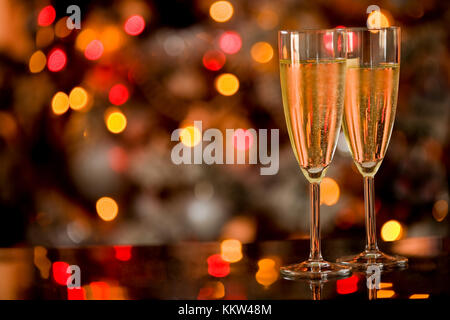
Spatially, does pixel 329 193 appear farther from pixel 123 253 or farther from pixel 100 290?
pixel 100 290

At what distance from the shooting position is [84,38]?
2.07 metres

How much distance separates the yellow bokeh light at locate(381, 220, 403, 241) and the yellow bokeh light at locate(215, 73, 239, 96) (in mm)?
621

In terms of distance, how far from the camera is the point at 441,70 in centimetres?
217

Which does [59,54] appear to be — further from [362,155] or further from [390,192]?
[362,155]

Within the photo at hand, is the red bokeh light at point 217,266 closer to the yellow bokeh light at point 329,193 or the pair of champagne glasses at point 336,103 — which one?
the pair of champagne glasses at point 336,103

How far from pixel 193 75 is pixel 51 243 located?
2.06 feet

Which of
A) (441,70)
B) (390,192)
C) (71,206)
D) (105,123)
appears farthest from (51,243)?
(441,70)

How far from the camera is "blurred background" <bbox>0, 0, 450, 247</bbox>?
6.74 ft

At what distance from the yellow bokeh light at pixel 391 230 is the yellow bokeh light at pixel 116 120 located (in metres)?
0.84

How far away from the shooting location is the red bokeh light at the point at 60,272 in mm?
735

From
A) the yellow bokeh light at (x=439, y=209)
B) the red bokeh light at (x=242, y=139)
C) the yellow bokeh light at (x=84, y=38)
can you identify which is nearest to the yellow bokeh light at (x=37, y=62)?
the yellow bokeh light at (x=84, y=38)
